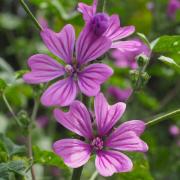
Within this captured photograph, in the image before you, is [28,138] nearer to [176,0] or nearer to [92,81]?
[92,81]

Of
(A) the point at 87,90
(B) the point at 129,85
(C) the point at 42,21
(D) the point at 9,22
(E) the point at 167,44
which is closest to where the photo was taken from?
(A) the point at 87,90

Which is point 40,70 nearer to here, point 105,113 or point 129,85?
point 105,113

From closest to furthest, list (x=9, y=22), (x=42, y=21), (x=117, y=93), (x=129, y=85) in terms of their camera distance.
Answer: (x=129, y=85)
(x=117, y=93)
(x=42, y=21)
(x=9, y=22)

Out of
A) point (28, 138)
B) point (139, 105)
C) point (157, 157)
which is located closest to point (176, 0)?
point (139, 105)

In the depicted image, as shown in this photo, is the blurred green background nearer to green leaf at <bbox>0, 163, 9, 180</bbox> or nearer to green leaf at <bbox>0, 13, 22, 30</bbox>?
green leaf at <bbox>0, 13, 22, 30</bbox>

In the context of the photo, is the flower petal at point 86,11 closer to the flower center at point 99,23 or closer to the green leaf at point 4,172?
the flower center at point 99,23

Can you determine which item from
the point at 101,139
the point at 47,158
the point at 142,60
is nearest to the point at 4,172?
the point at 47,158
